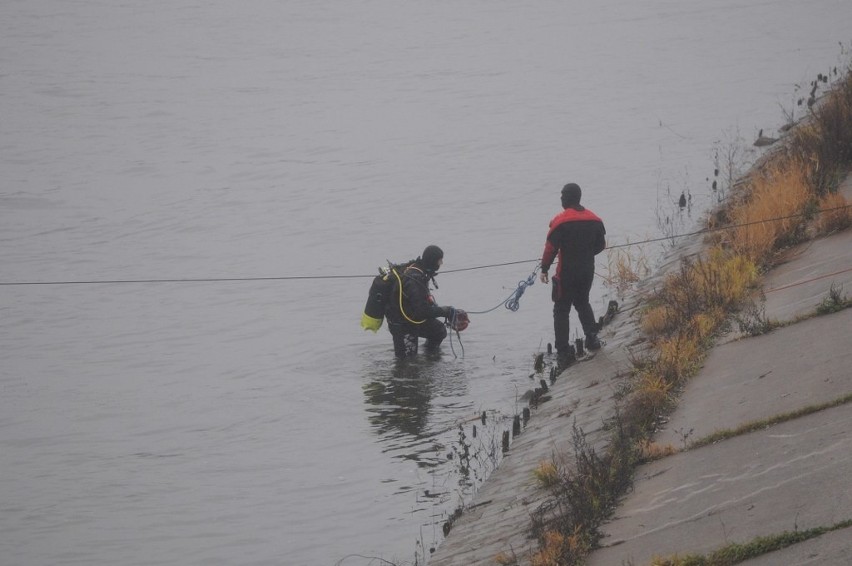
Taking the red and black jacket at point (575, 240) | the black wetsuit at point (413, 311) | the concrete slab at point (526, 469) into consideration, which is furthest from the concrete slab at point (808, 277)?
the black wetsuit at point (413, 311)

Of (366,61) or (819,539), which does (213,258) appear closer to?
(819,539)

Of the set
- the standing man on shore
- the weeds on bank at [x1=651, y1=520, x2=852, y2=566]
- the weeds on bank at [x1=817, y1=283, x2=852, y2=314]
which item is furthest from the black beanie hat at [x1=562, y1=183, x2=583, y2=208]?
the weeds on bank at [x1=651, y1=520, x2=852, y2=566]

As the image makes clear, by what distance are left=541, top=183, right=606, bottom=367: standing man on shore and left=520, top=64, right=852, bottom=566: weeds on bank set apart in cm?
78

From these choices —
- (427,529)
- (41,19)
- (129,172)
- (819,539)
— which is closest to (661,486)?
(819,539)

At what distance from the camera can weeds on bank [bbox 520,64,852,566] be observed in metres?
7.12

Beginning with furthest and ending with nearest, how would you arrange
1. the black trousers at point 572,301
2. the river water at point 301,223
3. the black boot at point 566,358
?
the black boot at point 566,358
the black trousers at point 572,301
the river water at point 301,223

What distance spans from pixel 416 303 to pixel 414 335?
1151mm

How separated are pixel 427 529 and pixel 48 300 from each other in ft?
43.7

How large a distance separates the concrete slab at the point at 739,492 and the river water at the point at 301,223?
2487 millimetres

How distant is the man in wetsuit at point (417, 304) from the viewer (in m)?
13.3

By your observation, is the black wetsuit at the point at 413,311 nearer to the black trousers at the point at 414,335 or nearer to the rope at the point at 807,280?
the black trousers at the point at 414,335

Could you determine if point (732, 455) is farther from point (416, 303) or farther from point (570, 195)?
point (416, 303)

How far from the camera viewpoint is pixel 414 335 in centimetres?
1444

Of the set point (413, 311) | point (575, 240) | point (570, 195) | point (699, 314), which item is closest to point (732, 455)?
point (699, 314)
